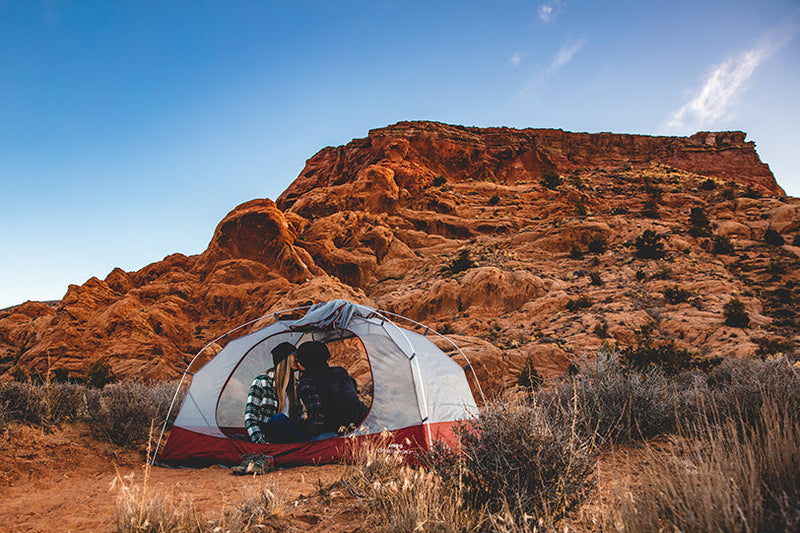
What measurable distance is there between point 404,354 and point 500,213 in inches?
1170

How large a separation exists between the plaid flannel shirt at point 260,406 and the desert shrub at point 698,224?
27.7 metres

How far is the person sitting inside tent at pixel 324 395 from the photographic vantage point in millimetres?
5797

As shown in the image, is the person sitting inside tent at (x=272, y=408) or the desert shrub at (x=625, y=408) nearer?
the desert shrub at (x=625, y=408)

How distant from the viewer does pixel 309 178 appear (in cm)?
4759

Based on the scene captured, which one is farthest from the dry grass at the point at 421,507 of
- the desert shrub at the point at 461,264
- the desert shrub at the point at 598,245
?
the desert shrub at the point at 598,245

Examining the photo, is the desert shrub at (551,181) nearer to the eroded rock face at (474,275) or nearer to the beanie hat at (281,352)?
the eroded rock face at (474,275)

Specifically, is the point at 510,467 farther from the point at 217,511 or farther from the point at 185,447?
the point at 185,447

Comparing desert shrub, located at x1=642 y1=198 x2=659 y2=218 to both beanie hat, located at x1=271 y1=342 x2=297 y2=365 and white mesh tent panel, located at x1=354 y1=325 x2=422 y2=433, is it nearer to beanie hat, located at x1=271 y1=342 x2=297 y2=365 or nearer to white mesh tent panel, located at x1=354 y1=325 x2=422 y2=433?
white mesh tent panel, located at x1=354 y1=325 x2=422 y2=433

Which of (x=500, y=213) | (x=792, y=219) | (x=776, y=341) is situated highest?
(x=500, y=213)

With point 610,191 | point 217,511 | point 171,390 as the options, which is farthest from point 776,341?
point 610,191

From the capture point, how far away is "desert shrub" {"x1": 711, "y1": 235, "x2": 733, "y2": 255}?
74.1 ft

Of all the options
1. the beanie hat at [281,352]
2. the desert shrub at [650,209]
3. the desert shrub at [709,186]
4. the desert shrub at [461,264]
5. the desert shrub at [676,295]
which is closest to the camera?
the beanie hat at [281,352]

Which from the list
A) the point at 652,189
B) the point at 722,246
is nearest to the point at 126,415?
the point at 722,246

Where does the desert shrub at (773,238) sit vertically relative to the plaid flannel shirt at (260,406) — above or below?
above
